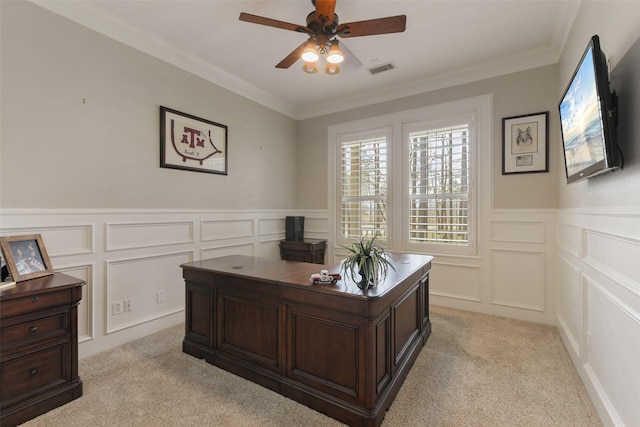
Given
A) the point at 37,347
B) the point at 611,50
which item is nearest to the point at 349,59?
the point at 611,50

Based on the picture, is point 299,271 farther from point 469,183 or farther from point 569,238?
point 469,183

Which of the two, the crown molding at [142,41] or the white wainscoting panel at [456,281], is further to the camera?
the white wainscoting panel at [456,281]

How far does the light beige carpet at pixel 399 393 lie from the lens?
170cm

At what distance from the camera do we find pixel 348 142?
4.44m

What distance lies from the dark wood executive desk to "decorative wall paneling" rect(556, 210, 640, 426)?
1088 mm

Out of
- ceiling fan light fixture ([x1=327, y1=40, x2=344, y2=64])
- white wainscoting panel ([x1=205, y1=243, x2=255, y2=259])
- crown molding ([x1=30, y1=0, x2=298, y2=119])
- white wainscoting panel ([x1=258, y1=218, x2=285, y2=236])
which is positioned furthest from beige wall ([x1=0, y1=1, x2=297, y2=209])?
ceiling fan light fixture ([x1=327, y1=40, x2=344, y2=64])

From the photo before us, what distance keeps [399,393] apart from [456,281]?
208 centimetres

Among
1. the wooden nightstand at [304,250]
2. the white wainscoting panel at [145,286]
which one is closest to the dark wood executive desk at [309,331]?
the white wainscoting panel at [145,286]

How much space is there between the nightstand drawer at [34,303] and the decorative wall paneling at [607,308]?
10.4ft

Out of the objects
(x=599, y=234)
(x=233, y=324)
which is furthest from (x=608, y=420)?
(x=233, y=324)

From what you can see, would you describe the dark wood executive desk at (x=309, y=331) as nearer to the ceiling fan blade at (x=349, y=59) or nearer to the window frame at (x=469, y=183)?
the window frame at (x=469, y=183)

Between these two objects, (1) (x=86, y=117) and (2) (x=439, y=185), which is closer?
(1) (x=86, y=117)

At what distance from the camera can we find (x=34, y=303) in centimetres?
174

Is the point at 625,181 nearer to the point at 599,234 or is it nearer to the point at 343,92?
the point at 599,234
